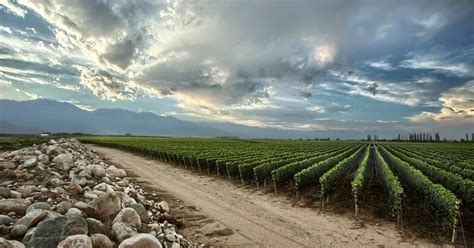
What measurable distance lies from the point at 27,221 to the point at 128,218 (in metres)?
2.56

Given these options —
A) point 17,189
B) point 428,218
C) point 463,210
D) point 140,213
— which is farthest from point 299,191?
point 17,189

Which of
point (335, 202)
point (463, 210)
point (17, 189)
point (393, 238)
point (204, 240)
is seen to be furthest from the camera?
point (335, 202)

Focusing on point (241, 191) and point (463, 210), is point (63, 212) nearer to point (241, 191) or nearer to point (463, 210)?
point (241, 191)

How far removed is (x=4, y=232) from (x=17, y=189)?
3483mm

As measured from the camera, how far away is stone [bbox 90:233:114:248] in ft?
Result: 21.5

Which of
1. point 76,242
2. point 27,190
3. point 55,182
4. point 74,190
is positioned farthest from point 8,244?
point 55,182

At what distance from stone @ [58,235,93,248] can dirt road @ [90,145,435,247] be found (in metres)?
4.82

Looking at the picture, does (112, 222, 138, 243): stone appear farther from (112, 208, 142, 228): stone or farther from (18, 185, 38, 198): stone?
(18, 185, 38, 198): stone

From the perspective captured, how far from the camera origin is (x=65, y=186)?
10461 mm

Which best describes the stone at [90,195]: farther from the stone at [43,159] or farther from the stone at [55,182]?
the stone at [43,159]

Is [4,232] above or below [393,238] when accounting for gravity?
above

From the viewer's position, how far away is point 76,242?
596 centimetres

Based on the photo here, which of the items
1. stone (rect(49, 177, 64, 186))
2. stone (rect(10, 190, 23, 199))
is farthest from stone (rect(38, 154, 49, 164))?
stone (rect(10, 190, 23, 199))

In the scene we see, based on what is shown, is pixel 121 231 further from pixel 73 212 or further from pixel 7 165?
pixel 7 165
